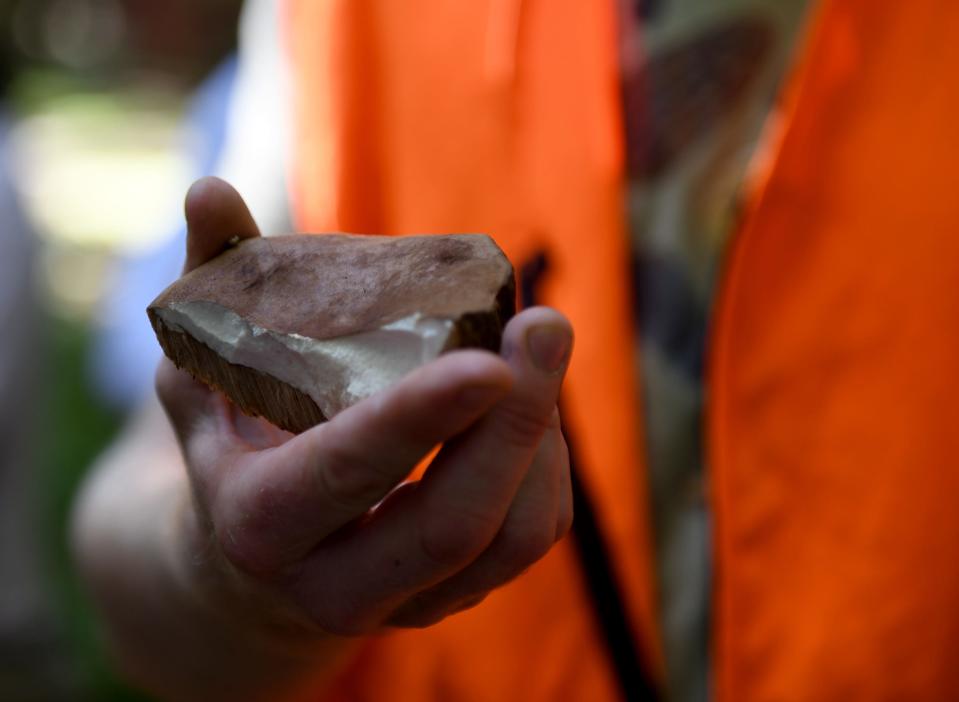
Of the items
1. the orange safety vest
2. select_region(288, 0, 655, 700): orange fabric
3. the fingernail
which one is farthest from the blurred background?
the fingernail

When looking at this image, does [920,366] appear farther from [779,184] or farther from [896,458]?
[779,184]

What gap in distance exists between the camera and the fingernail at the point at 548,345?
48 centimetres

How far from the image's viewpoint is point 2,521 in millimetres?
1997

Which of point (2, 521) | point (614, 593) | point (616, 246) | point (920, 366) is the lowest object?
point (2, 521)

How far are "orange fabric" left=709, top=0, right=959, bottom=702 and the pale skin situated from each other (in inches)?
14.3

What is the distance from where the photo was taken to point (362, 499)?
19.1 inches

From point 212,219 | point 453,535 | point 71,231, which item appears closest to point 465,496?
point 453,535

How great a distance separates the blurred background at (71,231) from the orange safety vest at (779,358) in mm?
443

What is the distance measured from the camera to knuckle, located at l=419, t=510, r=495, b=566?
49 centimetres

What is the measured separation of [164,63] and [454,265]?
4830 millimetres

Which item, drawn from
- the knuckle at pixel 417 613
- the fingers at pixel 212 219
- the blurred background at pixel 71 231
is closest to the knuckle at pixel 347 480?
the knuckle at pixel 417 613

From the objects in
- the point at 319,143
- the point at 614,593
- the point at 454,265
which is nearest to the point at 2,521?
the point at 319,143

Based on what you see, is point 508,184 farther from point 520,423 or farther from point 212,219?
point 520,423

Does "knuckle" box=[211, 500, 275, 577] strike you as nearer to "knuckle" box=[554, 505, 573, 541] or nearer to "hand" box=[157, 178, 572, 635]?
"hand" box=[157, 178, 572, 635]
